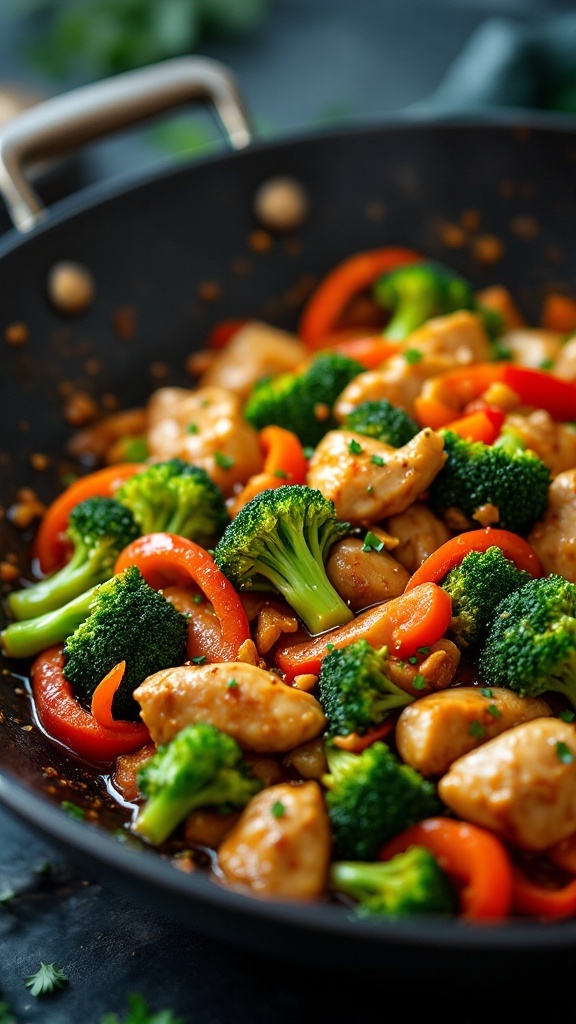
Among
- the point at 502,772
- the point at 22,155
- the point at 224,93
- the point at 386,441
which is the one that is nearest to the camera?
the point at 502,772

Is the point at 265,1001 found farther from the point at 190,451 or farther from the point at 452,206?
the point at 452,206

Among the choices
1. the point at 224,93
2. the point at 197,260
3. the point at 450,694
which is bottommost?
the point at 450,694

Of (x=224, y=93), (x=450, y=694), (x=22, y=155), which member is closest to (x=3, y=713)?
(x=450, y=694)

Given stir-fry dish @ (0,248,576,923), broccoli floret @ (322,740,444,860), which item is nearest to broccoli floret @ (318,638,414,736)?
stir-fry dish @ (0,248,576,923)

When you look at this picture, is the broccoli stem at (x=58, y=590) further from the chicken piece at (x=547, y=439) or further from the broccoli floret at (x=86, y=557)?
the chicken piece at (x=547, y=439)

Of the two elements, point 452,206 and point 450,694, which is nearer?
point 450,694

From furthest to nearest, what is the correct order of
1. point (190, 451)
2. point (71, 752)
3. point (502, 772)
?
point (190, 451), point (71, 752), point (502, 772)

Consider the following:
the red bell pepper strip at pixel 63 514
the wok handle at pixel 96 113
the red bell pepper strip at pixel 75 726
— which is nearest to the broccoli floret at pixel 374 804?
the red bell pepper strip at pixel 75 726

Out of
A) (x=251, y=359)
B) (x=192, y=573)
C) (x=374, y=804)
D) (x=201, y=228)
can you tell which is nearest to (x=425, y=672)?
(x=374, y=804)
